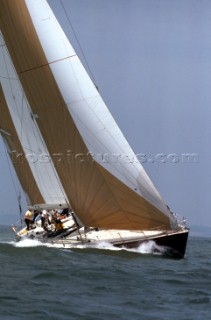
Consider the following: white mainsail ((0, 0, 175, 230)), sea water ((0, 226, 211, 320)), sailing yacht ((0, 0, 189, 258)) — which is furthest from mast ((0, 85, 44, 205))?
sea water ((0, 226, 211, 320))

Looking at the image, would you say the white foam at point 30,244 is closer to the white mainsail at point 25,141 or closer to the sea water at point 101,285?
the sea water at point 101,285

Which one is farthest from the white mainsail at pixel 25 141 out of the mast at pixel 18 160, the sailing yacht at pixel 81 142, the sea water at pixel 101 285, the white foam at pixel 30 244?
the sea water at pixel 101 285

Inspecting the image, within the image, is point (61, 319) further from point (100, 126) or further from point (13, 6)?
point (13, 6)

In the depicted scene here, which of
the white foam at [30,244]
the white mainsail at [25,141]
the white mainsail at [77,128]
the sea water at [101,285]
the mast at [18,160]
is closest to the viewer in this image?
the sea water at [101,285]

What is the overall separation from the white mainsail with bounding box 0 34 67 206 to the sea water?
5079 millimetres

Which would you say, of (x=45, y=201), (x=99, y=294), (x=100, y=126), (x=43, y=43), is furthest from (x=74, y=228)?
(x=99, y=294)

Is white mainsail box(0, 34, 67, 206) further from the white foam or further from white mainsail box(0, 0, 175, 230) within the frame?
white mainsail box(0, 0, 175, 230)

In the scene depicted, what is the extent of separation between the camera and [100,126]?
30750 mm

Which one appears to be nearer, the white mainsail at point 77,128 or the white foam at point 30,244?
the white mainsail at point 77,128

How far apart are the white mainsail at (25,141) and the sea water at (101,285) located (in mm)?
5079

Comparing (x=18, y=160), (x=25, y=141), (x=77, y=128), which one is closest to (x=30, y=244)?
(x=25, y=141)

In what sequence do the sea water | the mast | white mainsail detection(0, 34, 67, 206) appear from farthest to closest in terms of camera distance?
the mast, white mainsail detection(0, 34, 67, 206), the sea water

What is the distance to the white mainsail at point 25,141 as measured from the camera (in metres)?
35.2

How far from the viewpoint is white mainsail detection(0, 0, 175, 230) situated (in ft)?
100
